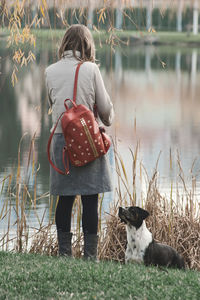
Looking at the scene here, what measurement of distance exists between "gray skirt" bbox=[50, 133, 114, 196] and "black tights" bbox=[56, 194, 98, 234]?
9cm

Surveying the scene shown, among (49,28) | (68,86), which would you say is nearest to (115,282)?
(68,86)

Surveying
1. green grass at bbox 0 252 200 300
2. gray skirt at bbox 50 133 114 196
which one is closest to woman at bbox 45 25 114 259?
gray skirt at bbox 50 133 114 196

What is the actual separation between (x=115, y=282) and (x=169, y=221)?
151 cm

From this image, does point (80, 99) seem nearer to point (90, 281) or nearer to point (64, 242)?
point (64, 242)

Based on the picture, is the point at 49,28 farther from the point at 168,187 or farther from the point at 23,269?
the point at 168,187

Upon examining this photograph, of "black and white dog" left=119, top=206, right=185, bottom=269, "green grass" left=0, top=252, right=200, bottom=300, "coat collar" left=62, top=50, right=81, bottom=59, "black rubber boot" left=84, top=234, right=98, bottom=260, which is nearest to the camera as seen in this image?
"green grass" left=0, top=252, right=200, bottom=300

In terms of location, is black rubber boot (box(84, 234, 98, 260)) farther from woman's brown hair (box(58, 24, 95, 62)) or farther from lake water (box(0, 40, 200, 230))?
woman's brown hair (box(58, 24, 95, 62))

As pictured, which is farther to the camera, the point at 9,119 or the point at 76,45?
the point at 9,119

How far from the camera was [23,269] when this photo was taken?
3652mm

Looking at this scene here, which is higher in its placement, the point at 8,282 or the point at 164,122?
the point at 8,282

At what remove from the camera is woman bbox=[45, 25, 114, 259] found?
3.80 meters

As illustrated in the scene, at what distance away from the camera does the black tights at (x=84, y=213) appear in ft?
12.8

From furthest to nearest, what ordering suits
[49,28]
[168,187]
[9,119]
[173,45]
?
[173,45] < [9,119] < [168,187] < [49,28]

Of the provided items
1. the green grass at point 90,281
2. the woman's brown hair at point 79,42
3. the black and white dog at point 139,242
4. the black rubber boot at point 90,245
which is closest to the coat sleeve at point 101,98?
the woman's brown hair at point 79,42
